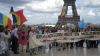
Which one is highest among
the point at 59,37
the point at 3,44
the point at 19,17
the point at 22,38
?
the point at 19,17

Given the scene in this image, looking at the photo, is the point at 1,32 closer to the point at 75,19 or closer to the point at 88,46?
the point at 88,46

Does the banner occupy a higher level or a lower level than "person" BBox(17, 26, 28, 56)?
lower

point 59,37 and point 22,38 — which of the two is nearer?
point 22,38

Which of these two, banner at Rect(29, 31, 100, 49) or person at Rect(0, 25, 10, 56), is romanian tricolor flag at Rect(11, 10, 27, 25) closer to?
banner at Rect(29, 31, 100, 49)

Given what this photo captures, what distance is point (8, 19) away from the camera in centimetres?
1507

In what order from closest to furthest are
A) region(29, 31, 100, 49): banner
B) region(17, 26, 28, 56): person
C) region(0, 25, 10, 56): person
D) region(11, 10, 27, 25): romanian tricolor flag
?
region(0, 25, 10, 56): person, region(17, 26, 28, 56): person, region(29, 31, 100, 49): banner, region(11, 10, 27, 25): romanian tricolor flag

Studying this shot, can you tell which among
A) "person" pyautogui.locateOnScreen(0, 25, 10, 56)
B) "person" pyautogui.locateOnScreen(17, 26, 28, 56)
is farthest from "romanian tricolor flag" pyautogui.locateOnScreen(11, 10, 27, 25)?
"person" pyautogui.locateOnScreen(0, 25, 10, 56)

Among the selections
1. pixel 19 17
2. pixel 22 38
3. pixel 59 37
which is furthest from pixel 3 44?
pixel 59 37

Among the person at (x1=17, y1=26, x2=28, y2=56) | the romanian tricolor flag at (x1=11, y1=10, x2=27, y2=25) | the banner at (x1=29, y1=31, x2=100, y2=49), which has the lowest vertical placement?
the banner at (x1=29, y1=31, x2=100, y2=49)

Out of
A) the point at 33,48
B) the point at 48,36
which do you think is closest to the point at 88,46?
the point at 48,36

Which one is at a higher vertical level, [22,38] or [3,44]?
[22,38]

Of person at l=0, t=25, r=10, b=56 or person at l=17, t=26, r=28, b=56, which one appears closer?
person at l=0, t=25, r=10, b=56

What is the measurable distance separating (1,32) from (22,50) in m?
1.45

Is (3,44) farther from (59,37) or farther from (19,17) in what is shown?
(59,37)
